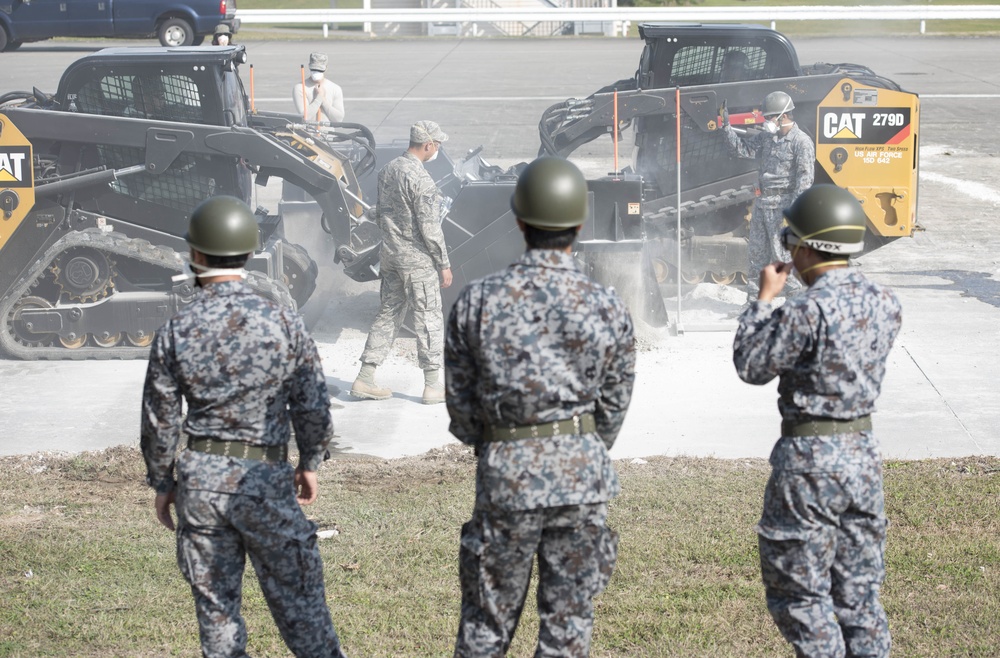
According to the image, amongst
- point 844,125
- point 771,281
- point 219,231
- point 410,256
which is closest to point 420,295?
point 410,256

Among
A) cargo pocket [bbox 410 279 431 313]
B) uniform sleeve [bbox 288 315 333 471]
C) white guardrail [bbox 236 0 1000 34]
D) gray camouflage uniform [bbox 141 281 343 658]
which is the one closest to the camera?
gray camouflage uniform [bbox 141 281 343 658]

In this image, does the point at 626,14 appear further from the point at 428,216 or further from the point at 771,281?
the point at 771,281

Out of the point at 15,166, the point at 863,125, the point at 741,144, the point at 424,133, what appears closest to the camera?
the point at 424,133

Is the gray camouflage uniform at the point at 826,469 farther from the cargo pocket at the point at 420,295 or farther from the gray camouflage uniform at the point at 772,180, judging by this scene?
the gray camouflage uniform at the point at 772,180

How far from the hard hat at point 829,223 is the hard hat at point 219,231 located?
6.16 ft

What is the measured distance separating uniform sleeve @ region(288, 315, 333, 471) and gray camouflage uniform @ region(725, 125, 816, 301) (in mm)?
7102

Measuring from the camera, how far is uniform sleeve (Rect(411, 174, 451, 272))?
8.75 meters

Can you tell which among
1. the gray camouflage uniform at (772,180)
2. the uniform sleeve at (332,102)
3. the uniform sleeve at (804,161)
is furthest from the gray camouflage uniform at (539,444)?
the uniform sleeve at (332,102)

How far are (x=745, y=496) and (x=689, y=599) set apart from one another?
4.55 feet

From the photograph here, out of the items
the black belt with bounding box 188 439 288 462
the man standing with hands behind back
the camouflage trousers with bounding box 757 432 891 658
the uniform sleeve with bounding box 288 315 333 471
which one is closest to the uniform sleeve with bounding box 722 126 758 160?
the man standing with hands behind back

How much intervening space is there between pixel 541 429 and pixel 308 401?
34.0 inches

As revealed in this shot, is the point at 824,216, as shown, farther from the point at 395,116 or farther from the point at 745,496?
the point at 395,116

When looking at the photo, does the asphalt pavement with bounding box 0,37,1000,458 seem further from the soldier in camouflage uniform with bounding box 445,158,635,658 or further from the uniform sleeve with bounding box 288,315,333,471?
the soldier in camouflage uniform with bounding box 445,158,635,658

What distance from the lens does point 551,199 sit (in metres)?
3.87
